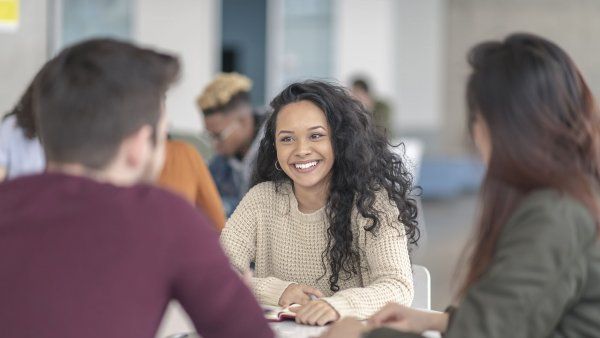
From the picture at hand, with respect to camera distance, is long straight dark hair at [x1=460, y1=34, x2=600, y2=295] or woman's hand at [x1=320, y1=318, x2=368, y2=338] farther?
woman's hand at [x1=320, y1=318, x2=368, y2=338]

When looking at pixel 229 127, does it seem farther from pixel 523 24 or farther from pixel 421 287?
pixel 523 24

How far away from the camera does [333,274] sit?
237cm

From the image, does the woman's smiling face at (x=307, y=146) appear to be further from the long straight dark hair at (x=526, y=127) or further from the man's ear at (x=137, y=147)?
the man's ear at (x=137, y=147)

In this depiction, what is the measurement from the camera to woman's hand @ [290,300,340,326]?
1951 millimetres

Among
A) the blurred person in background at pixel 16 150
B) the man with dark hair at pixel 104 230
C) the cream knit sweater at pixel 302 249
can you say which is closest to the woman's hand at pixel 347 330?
the man with dark hair at pixel 104 230

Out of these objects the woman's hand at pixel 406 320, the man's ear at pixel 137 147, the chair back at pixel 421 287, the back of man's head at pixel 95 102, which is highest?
the back of man's head at pixel 95 102

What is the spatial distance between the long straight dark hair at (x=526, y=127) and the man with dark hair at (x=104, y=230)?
454mm

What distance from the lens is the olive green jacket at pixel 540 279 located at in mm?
1345

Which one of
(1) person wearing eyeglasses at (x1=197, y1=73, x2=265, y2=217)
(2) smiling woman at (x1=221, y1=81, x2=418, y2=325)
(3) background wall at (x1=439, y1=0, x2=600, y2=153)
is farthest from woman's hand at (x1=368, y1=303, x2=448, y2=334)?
(3) background wall at (x1=439, y1=0, x2=600, y2=153)

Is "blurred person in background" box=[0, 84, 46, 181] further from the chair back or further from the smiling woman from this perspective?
the chair back

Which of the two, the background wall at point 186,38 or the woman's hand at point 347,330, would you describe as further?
the background wall at point 186,38

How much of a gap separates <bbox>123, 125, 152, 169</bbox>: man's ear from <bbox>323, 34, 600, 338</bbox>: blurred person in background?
52 centimetres

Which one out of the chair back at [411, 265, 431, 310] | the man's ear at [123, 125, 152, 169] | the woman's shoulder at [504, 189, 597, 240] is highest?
the man's ear at [123, 125, 152, 169]

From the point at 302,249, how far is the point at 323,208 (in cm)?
13
